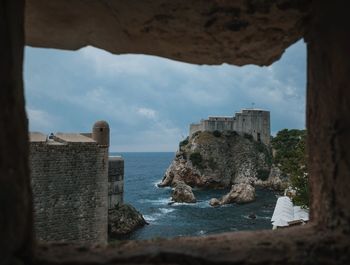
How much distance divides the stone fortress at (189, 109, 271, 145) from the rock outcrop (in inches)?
50.8

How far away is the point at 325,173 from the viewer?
254cm

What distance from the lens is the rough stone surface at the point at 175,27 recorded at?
8.43 feet

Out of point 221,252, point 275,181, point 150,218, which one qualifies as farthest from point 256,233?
point 275,181

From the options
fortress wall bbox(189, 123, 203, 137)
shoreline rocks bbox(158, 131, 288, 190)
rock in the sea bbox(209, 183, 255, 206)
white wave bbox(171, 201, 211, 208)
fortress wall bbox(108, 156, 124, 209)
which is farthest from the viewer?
fortress wall bbox(189, 123, 203, 137)

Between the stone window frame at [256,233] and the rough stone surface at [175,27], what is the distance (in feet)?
0.90

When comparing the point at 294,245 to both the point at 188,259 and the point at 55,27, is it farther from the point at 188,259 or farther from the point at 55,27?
the point at 55,27

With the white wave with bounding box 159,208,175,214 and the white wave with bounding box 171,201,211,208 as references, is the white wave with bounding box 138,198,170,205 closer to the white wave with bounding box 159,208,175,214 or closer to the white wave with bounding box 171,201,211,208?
the white wave with bounding box 171,201,211,208

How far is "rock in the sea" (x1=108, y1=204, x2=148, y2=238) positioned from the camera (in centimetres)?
2858

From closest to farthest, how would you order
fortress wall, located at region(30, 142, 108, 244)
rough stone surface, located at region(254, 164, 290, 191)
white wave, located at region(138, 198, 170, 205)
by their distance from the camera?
1. fortress wall, located at region(30, 142, 108, 244)
2. white wave, located at region(138, 198, 170, 205)
3. rough stone surface, located at region(254, 164, 290, 191)

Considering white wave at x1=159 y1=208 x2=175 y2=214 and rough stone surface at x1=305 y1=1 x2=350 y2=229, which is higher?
rough stone surface at x1=305 y1=1 x2=350 y2=229

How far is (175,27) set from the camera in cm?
274

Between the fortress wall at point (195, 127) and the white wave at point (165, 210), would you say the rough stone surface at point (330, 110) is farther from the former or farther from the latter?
the fortress wall at point (195, 127)

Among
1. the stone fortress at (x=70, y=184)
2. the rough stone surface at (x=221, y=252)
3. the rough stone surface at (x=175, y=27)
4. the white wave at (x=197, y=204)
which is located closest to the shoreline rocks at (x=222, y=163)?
the white wave at (x=197, y=204)

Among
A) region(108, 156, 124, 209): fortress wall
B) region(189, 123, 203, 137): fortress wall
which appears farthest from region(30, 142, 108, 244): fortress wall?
region(189, 123, 203, 137): fortress wall
